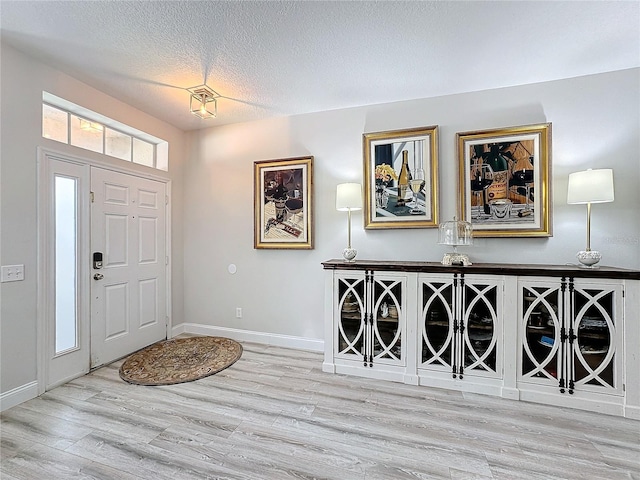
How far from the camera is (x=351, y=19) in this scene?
1940 millimetres

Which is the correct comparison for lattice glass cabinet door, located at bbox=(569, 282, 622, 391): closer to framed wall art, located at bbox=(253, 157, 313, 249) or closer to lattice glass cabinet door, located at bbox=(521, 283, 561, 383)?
lattice glass cabinet door, located at bbox=(521, 283, 561, 383)

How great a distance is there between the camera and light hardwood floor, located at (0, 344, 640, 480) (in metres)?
1.62

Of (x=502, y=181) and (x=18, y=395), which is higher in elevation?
(x=502, y=181)

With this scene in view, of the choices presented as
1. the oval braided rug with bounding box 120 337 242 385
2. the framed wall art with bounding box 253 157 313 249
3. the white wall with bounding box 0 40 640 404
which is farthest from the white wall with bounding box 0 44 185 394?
the framed wall art with bounding box 253 157 313 249

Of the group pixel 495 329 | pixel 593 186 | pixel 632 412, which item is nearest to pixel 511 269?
pixel 495 329

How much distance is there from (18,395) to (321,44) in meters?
3.43

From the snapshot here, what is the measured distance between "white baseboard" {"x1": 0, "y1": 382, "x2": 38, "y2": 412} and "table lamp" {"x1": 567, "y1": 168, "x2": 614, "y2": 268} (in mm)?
4357

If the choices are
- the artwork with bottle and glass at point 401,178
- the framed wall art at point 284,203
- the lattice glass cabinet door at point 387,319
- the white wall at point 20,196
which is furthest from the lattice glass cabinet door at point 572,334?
the white wall at point 20,196

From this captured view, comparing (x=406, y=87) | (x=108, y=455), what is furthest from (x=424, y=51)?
(x=108, y=455)

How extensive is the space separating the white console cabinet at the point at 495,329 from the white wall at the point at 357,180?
0.49 m

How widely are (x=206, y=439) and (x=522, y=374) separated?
92.3 inches

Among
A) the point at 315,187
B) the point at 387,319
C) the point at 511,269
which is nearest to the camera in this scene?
the point at 511,269

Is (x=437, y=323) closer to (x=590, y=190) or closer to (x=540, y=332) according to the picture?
(x=540, y=332)

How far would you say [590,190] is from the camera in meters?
2.24
